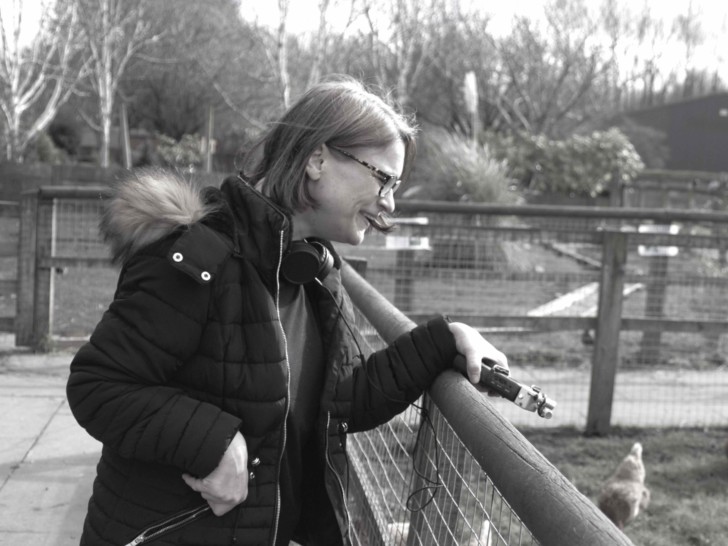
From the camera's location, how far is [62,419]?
213 inches

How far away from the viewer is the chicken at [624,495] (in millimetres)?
4223

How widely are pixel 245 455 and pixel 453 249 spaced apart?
4.54 metres

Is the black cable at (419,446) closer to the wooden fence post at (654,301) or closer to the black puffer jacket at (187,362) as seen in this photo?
the black puffer jacket at (187,362)

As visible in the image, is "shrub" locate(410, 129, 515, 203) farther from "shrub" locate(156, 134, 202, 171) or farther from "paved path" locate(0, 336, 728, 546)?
"shrub" locate(156, 134, 202, 171)

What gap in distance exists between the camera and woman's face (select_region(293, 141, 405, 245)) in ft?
6.96

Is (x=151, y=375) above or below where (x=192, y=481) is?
above

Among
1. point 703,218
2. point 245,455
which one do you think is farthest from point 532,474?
point 703,218

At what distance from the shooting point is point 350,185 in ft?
6.98

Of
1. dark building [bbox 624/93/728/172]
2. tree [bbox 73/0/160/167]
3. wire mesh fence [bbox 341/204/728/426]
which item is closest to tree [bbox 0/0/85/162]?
tree [bbox 73/0/160/167]

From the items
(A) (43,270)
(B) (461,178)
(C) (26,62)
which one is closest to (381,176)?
(A) (43,270)

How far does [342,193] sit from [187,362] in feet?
1.75

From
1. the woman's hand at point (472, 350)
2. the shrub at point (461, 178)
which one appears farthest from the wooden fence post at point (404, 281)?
the shrub at point (461, 178)

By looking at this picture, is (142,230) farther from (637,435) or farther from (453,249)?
(637,435)

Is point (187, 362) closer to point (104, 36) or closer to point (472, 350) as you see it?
point (472, 350)
